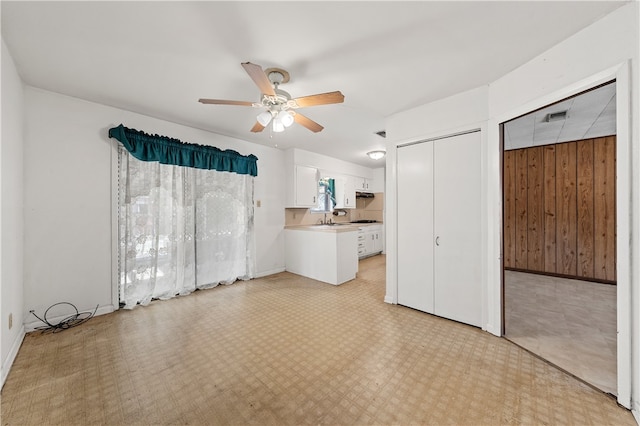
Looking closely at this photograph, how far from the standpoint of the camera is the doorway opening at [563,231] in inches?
95.3

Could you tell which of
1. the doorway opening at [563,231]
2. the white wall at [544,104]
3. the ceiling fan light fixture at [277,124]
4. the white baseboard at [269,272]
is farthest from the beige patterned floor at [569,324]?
the white baseboard at [269,272]

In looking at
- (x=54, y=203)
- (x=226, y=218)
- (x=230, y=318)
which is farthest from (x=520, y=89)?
(x=54, y=203)

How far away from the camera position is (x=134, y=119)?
3.13m

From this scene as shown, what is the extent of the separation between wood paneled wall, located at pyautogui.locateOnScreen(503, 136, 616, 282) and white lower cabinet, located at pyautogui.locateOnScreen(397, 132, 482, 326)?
8.36 ft

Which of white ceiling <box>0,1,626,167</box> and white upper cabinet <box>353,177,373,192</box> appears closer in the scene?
white ceiling <box>0,1,626,167</box>

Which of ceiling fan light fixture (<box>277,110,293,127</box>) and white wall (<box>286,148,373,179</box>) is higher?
white wall (<box>286,148,373,179</box>)

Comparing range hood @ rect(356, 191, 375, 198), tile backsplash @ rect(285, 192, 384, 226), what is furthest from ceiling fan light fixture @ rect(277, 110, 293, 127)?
range hood @ rect(356, 191, 375, 198)

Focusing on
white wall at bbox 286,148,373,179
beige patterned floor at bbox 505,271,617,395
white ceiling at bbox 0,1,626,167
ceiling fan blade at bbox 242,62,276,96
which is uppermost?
white ceiling at bbox 0,1,626,167

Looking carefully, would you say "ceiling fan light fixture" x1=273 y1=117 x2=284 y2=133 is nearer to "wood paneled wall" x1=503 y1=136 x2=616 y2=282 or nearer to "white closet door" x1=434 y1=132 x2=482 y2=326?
"white closet door" x1=434 y1=132 x2=482 y2=326

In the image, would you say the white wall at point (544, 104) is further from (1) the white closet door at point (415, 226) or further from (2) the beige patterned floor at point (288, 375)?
(2) the beige patterned floor at point (288, 375)

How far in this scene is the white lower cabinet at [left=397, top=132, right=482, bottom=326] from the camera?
2.57 metres

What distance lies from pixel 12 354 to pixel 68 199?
1.50m

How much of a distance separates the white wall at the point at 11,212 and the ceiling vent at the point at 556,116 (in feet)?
17.9

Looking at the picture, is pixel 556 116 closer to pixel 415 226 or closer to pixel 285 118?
pixel 415 226
